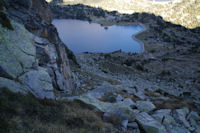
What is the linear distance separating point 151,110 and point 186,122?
2.22 m

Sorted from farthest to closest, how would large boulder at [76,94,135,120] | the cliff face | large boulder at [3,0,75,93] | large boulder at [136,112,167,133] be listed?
large boulder at [3,0,75,93]
large boulder at [76,94,135,120]
large boulder at [136,112,167,133]
the cliff face

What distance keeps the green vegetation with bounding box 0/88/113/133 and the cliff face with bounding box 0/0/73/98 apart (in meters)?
0.73

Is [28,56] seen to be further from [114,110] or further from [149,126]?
[149,126]

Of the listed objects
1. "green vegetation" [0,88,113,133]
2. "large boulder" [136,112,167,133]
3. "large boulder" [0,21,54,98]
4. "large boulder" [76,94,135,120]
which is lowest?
"large boulder" [136,112,167,133]

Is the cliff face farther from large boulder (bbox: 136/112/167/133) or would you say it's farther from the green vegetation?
large boulder (bbox: 136/112/167/133)

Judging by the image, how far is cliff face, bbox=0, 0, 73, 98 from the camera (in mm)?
6496

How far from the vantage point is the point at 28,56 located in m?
8.15

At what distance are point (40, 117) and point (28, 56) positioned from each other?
4.29 metres

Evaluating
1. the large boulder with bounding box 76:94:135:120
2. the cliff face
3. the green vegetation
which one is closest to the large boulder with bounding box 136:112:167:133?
the large boulder with bounding box 76:94:135:120

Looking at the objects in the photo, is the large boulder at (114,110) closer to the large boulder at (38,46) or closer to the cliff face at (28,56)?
the cliff face at (28,56)

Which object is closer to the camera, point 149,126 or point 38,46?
point 149,126

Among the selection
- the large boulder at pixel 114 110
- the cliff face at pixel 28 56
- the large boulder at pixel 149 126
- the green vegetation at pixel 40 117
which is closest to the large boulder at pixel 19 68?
the cliff face at pixel 28 56

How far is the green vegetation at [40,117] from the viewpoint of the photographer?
4348 mm

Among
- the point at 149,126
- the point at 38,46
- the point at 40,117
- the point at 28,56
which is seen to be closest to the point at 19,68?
the point at 28,56
